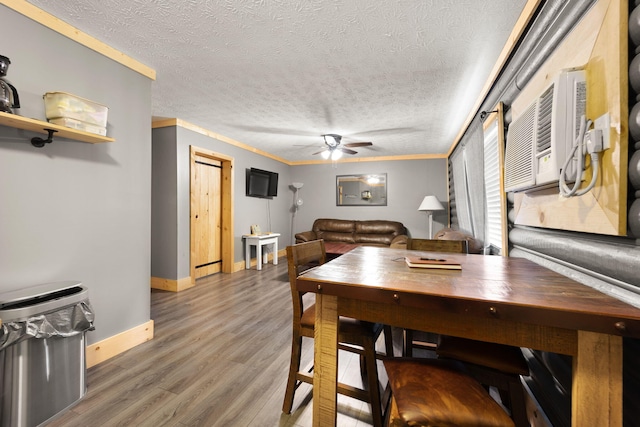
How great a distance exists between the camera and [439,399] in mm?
811

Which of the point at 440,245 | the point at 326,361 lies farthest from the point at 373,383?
the point at 440,245

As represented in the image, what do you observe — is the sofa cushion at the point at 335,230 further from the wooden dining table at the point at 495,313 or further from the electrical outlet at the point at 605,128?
the electrical outlet at the point at 605,128

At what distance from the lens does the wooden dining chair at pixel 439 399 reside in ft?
2.45

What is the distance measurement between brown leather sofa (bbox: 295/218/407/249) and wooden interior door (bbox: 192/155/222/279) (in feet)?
5.45

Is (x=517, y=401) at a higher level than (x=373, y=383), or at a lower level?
higher

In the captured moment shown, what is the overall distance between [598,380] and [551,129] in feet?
3.23

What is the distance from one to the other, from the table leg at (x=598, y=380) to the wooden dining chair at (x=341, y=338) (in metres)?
0.75

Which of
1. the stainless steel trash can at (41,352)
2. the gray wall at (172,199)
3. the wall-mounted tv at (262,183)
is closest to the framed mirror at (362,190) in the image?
the wall-mounted tv at (262,183)

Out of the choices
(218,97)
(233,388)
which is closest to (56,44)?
(218,97)

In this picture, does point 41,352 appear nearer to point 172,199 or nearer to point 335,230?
point 172,199

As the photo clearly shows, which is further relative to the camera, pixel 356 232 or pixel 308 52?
pixel 356 232

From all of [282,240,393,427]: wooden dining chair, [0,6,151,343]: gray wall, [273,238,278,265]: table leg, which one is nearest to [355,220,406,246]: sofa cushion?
[273,238,278,265]: table leg

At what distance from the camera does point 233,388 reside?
5.56 feet

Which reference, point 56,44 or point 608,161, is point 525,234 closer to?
point 608,161
